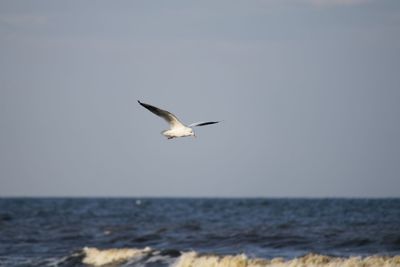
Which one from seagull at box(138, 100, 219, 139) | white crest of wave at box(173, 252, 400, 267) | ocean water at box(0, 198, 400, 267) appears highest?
seagull at box(138, 100, 219, 139)

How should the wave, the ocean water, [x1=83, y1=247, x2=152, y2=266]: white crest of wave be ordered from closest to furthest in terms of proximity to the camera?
1. the wave
2. the ocean water
3. [x1=83, y1=247, x2=152, y2=266]: white crest of wave

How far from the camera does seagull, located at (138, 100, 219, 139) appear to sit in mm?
16109

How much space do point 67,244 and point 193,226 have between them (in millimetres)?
7110

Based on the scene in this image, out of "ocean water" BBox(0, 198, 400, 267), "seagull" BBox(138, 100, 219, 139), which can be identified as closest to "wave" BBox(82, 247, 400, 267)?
"ocean water" BBox(0, 198, 400, 267)

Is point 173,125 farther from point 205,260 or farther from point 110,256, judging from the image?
point 110,256

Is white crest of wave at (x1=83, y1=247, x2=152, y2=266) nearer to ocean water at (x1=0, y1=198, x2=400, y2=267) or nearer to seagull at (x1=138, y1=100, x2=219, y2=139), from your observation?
ocean water at (x1=0, y1=198, x2=400, y2=267)

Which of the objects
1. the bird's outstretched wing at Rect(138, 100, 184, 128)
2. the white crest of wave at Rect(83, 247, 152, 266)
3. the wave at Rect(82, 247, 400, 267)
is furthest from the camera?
the white crest of wave at Rect(83, 247, 152, 266)

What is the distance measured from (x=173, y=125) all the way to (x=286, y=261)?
5545mm

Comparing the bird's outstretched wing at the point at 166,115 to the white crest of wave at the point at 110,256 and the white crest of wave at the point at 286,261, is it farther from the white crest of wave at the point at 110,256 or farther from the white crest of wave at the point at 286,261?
the white crest of wave at the point at 110,256

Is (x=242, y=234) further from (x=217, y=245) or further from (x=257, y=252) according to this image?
(x=257, y=252)

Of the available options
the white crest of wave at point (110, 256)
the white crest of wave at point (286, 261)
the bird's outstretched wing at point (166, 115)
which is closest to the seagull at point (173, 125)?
the bird's outstretched wing at point (166, 115)

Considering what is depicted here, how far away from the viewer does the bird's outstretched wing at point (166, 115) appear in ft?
52.2

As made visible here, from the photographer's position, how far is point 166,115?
646 inches

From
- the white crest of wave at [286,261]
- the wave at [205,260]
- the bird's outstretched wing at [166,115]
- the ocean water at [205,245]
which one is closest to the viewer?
the bird's outstretched wing at [166,115]
